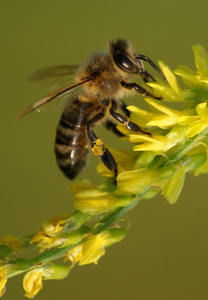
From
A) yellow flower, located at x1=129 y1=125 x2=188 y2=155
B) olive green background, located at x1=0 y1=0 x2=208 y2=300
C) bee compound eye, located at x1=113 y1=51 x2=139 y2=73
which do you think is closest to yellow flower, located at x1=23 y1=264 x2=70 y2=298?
yellow flower, located at x1=129 y1=125 x2=188 y2=155

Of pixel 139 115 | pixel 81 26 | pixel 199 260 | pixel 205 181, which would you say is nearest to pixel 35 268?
pixel 139 115

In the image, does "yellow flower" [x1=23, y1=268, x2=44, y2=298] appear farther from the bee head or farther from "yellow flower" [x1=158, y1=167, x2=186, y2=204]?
the bee head

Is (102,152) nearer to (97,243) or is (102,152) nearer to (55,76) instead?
(97,243)

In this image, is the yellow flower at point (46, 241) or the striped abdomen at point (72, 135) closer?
the yellow flower at point (46, 241)

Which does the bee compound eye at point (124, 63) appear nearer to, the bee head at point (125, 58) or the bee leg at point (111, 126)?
the bee head at point (125, 58)

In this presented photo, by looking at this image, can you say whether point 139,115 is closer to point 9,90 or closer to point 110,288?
point 110,288

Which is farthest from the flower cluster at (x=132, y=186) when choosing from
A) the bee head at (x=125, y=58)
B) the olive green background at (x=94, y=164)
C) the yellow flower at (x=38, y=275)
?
the olive green background at (x=94, y=164)

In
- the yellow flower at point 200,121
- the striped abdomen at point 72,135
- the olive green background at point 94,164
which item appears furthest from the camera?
the olive green background at point 94,164
